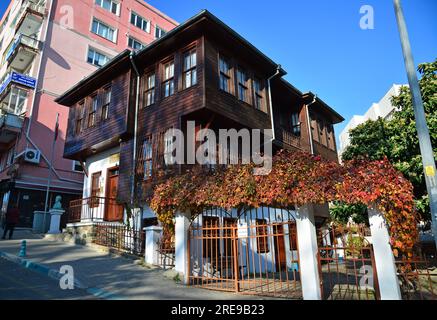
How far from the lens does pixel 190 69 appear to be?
12.5 meters

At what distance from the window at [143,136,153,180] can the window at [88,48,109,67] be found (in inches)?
596

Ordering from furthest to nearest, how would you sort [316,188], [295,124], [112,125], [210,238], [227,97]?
1. [295,124]
2. [112,125]
3. [227,97]
4. [210,238]
5. [316,188]

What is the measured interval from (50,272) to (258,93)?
11313 mm

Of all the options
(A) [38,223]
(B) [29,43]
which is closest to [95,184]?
(A) [38,223]

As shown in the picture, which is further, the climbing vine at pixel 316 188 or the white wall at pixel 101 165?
the white wall at pixel 101 165

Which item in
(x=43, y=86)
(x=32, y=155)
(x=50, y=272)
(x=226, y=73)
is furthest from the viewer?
(x=43, y=86)

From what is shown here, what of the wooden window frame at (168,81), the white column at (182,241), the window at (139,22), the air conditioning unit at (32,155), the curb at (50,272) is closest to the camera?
the curb at (50,272)

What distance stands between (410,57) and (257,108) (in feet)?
28.2

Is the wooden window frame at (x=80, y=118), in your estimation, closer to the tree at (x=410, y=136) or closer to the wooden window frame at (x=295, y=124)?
the wooden window frame at (x=295, y=124)

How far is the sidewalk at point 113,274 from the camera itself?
669 cm

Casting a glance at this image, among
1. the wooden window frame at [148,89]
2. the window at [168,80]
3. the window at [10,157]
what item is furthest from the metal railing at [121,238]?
the window at [10,157]

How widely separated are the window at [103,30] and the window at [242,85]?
1776cm

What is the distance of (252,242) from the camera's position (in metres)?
13.0

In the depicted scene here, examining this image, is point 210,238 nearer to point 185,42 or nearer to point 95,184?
point 185,42
